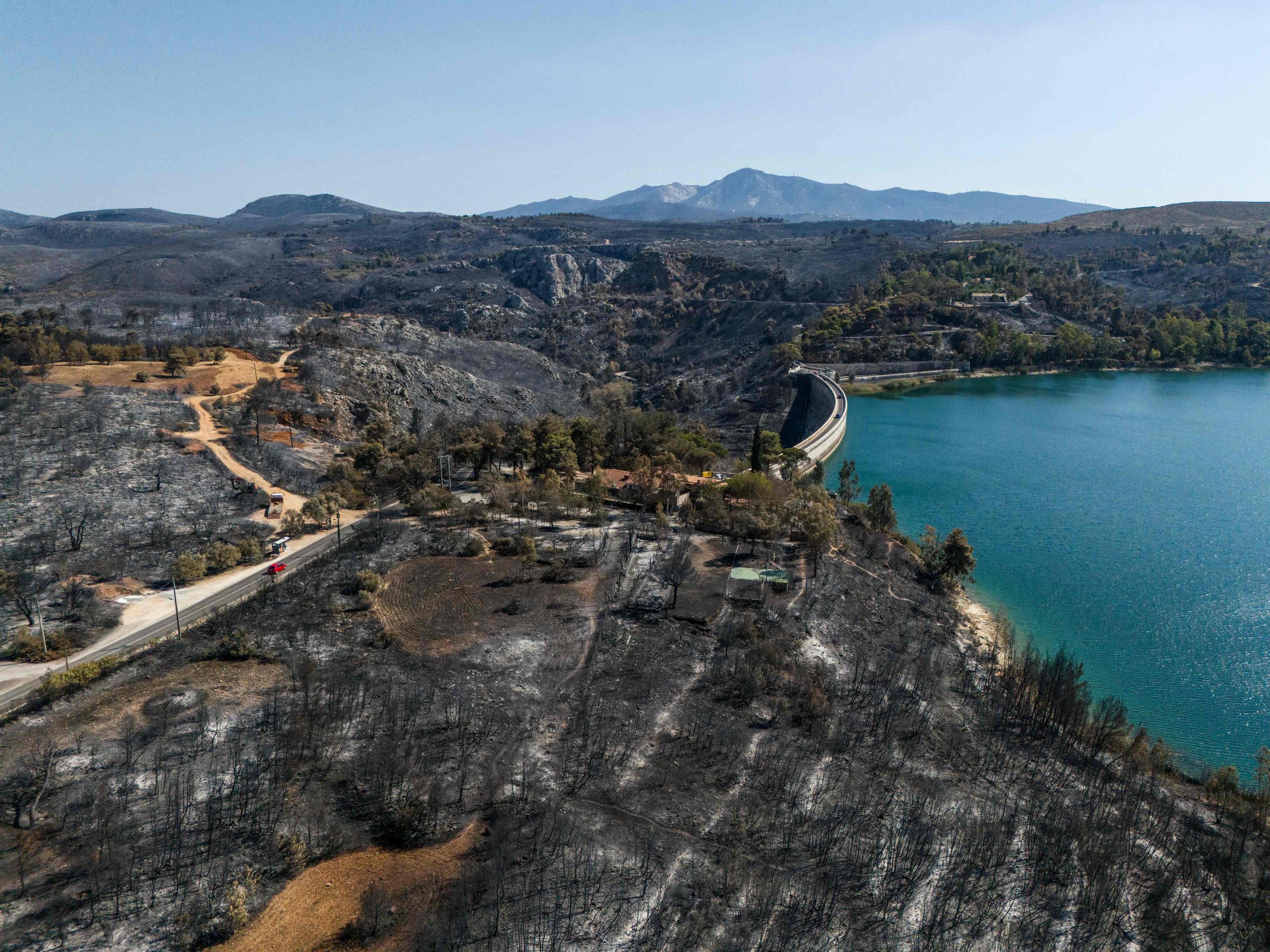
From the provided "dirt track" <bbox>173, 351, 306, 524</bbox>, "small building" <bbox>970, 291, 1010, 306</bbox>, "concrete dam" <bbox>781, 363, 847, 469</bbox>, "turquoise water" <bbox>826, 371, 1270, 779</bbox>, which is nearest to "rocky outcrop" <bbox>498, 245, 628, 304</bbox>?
"concrete dam" <bbox>781, 363, 847, 469</bbox>

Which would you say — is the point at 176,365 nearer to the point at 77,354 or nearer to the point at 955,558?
the point at 77,354

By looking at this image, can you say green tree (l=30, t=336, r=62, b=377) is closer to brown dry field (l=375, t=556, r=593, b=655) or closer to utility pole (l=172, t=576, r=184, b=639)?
utility pole (l=172, t=576, r=184, b=639)

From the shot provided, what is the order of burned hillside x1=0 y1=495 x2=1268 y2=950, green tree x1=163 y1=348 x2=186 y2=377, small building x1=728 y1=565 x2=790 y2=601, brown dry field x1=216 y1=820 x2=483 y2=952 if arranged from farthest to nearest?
green tree x1=163 y1=348 x2=186 y2=377
small building x1=728 y1=565 x2=790 y2=601
burned hillside x1=0 y1=495 x2=1268 y2=950
brown dry field x1=216 y1=820 x2=483 y2=952

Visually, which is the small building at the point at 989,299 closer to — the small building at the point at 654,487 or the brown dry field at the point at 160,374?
the small building at the point at 654,487

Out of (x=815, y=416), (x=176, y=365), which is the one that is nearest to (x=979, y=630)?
(x=815, y=416)

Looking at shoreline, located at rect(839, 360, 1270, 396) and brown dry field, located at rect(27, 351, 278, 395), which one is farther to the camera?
shoreline, located at rect(839, 360, 1270, 396)

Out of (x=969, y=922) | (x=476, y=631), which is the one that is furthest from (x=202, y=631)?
(x=969, y=922)
